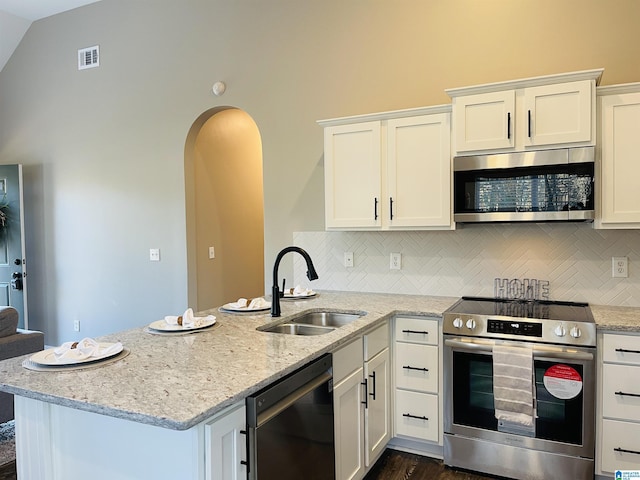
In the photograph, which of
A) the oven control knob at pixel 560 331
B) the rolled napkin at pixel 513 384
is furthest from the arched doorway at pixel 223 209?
the oven control knob at pixel 560 331

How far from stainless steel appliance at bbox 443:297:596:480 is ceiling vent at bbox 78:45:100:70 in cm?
427

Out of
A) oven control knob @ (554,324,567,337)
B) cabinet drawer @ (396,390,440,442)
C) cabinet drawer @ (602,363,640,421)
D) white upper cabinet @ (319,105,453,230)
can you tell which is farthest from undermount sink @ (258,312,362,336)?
cabinet drawer @ (602,363,640,421)

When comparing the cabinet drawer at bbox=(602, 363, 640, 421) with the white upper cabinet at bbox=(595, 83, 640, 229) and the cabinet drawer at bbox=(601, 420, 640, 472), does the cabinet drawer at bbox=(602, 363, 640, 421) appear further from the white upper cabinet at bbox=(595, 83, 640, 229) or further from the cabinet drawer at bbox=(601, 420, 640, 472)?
the white upper cabinet at bbox=(595, 83, 640, 229)

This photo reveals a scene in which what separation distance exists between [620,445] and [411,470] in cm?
111

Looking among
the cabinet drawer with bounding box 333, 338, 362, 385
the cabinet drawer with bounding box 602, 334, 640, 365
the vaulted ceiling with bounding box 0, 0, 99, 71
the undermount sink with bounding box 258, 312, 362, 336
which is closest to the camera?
the cabinet drawer with bounding box 333, 338, 362, 385

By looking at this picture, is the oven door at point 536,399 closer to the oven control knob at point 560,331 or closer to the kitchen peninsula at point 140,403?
the oven control knob at point 560,331

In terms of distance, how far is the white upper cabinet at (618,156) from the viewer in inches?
98.3

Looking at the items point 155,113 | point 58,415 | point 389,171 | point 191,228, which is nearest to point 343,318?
point 389,171

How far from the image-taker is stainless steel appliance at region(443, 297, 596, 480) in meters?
2.35

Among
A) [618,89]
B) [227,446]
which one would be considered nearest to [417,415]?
[227,446]

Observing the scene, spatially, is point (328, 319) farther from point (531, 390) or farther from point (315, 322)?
point (531, 390)

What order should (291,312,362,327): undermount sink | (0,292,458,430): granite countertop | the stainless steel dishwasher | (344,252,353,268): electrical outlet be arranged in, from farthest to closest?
1. (344,252,353,268): electrical outlet
2. (291,312,362,327): undermount sink
3. the stainless steel dishwasher
4. (0,292,458,430): granite countertop

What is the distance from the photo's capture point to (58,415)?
153 centimetres

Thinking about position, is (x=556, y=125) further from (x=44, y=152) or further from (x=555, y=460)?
(x=44, y=152)
